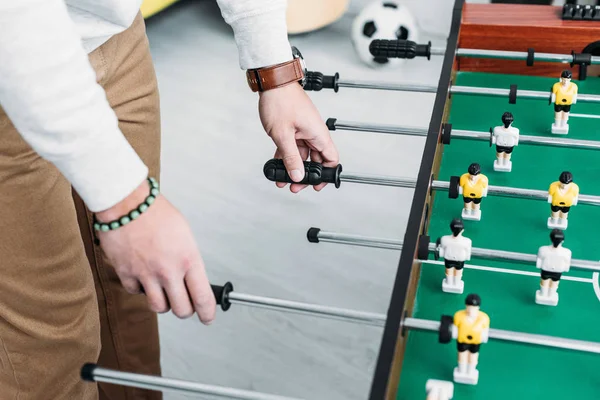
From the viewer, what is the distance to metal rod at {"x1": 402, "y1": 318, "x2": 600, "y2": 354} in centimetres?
91

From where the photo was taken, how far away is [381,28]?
2.97 meters

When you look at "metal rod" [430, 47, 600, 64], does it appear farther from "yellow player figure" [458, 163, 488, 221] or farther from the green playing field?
"yellow player figure" [458, 163, 488, 221]

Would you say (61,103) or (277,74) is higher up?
Answer: (277,74)

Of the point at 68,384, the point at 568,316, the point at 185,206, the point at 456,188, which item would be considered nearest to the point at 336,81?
the point at 456,188

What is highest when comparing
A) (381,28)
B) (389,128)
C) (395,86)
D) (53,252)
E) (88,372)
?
(381,28)

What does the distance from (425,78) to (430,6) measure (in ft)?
2.42

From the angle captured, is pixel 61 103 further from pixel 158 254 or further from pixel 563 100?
pixel 563 100

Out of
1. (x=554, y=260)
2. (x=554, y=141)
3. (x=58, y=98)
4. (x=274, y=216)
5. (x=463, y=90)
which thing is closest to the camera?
(x=58, y=98)

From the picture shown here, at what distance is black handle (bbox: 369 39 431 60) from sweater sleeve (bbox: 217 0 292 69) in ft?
1.34

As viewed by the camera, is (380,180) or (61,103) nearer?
(61,103)

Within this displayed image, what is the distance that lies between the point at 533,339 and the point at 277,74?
62 cm

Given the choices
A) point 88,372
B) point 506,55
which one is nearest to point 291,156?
point 88,372

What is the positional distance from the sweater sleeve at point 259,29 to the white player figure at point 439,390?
24.5 inches

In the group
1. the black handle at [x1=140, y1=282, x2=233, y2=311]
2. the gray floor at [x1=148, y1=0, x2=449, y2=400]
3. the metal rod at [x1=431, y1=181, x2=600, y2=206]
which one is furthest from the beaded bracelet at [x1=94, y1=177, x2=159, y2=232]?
the gray floor at [x1=148, y1=0, x2=449, y2=400]
